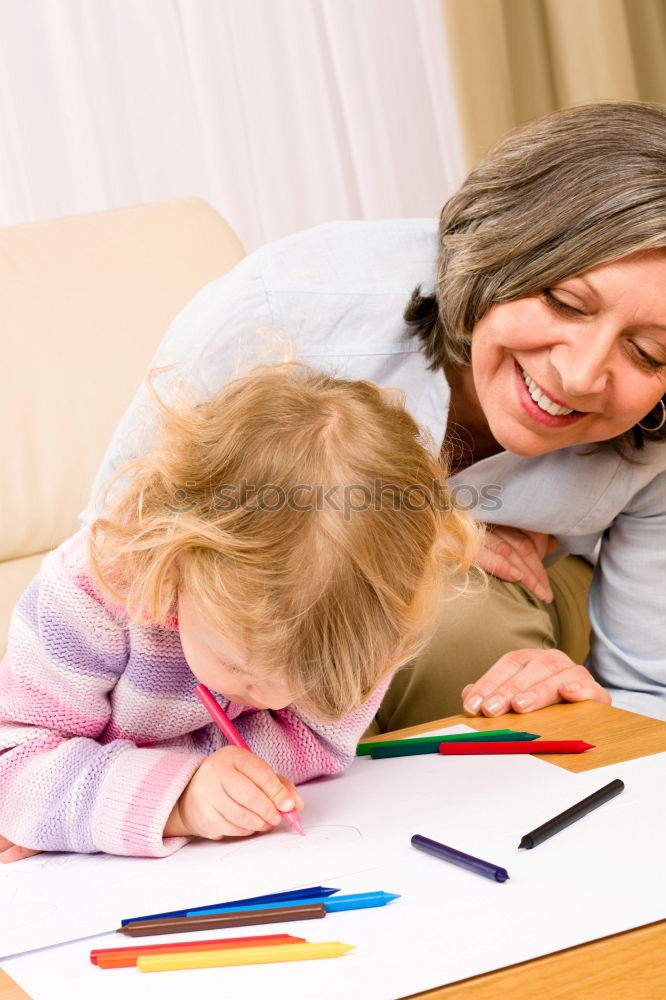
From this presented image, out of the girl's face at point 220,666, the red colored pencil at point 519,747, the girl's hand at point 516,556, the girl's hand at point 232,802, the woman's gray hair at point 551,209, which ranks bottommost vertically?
the girl's hand at point 516,556

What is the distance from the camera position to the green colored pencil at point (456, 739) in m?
0.84

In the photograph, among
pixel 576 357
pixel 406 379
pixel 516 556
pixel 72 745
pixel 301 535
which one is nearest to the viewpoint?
pixel 301 535

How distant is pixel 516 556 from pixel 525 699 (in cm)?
36

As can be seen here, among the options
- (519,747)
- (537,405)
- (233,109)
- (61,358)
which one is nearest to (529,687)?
(519,747)

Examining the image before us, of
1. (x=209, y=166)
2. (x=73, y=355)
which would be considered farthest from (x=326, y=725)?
(x=209, y=166)

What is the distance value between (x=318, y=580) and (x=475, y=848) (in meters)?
0.18

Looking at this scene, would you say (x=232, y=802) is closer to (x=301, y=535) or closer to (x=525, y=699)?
(x=301, y=535)

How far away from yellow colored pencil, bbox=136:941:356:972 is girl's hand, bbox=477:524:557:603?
75 centimetres

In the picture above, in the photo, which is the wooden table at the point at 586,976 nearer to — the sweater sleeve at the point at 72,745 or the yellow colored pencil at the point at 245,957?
the yellow colored pencil at the point at 245,957

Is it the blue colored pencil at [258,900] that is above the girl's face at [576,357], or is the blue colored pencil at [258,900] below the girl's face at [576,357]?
below

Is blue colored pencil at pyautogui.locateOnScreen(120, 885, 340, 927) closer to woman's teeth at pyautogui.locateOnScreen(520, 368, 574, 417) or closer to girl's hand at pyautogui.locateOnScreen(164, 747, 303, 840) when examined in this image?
girl's hand at pyautogui.locateOnScreen(164, 747, 303, 840)

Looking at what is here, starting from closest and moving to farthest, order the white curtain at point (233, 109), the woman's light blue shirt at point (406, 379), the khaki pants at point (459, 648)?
the woman's light blue shirt at point (406, 379)
the khaki pants at point (459, 648)
the white curtain at point (233, 109)

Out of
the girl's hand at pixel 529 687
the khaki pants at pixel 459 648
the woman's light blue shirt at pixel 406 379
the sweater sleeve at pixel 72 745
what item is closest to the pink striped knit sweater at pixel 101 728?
the sweater sleeve at pixel 72 745

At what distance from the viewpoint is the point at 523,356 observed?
3.26 ft
